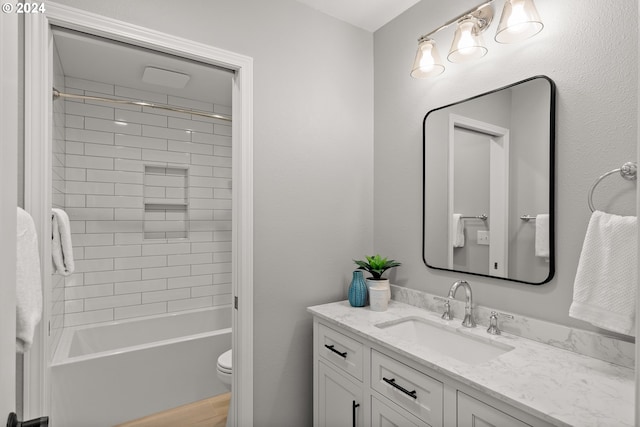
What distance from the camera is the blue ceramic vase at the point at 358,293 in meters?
1.89

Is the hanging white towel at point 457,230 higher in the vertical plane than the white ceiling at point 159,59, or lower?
lower

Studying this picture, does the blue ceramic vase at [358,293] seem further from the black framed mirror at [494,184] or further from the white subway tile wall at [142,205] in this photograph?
the white subway tile wall at [142,205]

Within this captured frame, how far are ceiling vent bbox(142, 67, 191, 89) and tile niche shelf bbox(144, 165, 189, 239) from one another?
72 centimetres

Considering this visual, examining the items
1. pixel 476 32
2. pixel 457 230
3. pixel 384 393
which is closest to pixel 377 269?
pixel 457 230

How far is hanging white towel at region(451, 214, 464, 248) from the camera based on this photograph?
5.69ft

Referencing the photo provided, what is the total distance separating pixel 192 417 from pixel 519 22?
282cm

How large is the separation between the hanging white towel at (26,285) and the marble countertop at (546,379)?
1112 mm

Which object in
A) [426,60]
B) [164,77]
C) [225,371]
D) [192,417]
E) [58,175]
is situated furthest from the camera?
[164,77]

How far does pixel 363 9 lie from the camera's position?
2.00 meters

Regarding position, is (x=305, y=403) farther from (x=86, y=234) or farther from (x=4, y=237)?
(x=86, y=234)

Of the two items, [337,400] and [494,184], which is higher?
[494,184]

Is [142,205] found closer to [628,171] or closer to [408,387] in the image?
[408,387]

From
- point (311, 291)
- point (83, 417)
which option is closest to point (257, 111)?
point (311, 291)

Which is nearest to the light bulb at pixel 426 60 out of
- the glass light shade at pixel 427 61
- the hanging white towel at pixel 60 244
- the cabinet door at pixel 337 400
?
the glass light shade at pixel 427 61
